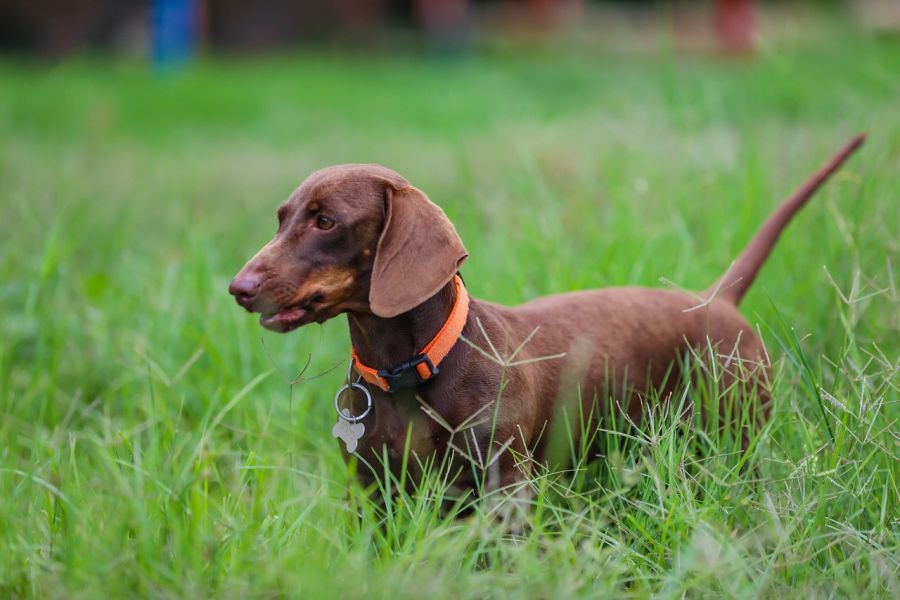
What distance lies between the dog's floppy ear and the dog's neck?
125 millimetres

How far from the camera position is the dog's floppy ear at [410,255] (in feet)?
7.15

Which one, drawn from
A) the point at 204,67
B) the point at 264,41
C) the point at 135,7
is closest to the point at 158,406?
the point at 204,67

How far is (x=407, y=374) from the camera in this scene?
2.27 meters

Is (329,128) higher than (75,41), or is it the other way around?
(75,41)

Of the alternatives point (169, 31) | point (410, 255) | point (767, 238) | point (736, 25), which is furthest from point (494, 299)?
point (736, 25)

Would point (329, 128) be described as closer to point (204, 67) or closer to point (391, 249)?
point (204, 67)

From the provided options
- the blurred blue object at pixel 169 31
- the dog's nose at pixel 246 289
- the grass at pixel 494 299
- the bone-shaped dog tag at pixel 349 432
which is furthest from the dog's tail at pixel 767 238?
the blurred blue object at pixel 169 31

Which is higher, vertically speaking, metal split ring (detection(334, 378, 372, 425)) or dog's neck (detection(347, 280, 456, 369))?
dog's neck (detection(347, 280, 456, 369))

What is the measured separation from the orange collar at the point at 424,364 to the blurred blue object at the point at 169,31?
1083 centimetres

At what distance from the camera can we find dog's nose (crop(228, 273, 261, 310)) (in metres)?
2.12

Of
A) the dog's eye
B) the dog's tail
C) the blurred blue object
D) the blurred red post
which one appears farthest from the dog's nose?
the blurred red post

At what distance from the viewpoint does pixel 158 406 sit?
296 cm

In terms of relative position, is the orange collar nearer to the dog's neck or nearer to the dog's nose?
the dog's neck

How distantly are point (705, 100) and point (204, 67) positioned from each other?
992 cm
